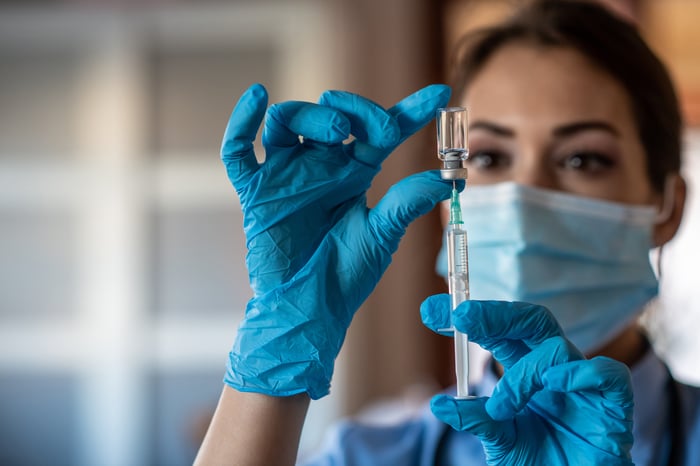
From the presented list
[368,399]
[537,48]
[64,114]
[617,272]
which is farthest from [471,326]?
[64,114]

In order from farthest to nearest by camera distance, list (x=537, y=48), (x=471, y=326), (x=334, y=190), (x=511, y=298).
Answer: (x=537, y=48) < (x=511, y=298) < (x=334, y=190) < (x=471, y=326)

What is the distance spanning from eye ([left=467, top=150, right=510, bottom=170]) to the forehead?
0.21ft

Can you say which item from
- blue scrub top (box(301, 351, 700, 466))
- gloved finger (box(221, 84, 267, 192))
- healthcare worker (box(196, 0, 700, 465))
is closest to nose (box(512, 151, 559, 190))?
healthcare worker (box(196, 0, 700, 465))

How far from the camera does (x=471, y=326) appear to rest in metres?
0.87

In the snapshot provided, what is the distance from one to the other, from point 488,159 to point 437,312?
0.55 meters

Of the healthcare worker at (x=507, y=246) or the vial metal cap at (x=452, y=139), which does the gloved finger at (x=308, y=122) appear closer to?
the healthcare worker at (x=507, y=246)

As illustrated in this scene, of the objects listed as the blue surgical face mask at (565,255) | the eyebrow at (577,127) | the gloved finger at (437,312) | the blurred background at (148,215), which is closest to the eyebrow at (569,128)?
the eyebrow at (577,127)

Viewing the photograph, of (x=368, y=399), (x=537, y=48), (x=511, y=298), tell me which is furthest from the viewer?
(x=368, y=399)

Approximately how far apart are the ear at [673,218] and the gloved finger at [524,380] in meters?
0.68

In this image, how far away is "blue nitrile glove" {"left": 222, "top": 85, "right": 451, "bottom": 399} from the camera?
95cm

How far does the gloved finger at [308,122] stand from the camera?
0.95m

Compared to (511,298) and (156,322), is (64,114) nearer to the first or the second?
(156,322)

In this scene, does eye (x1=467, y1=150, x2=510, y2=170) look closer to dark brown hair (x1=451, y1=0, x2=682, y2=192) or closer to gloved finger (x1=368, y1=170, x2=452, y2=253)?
dark brown hair (x1=451, y1=0, x2=682, y2=192)

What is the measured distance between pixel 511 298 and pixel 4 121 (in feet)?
12.2
